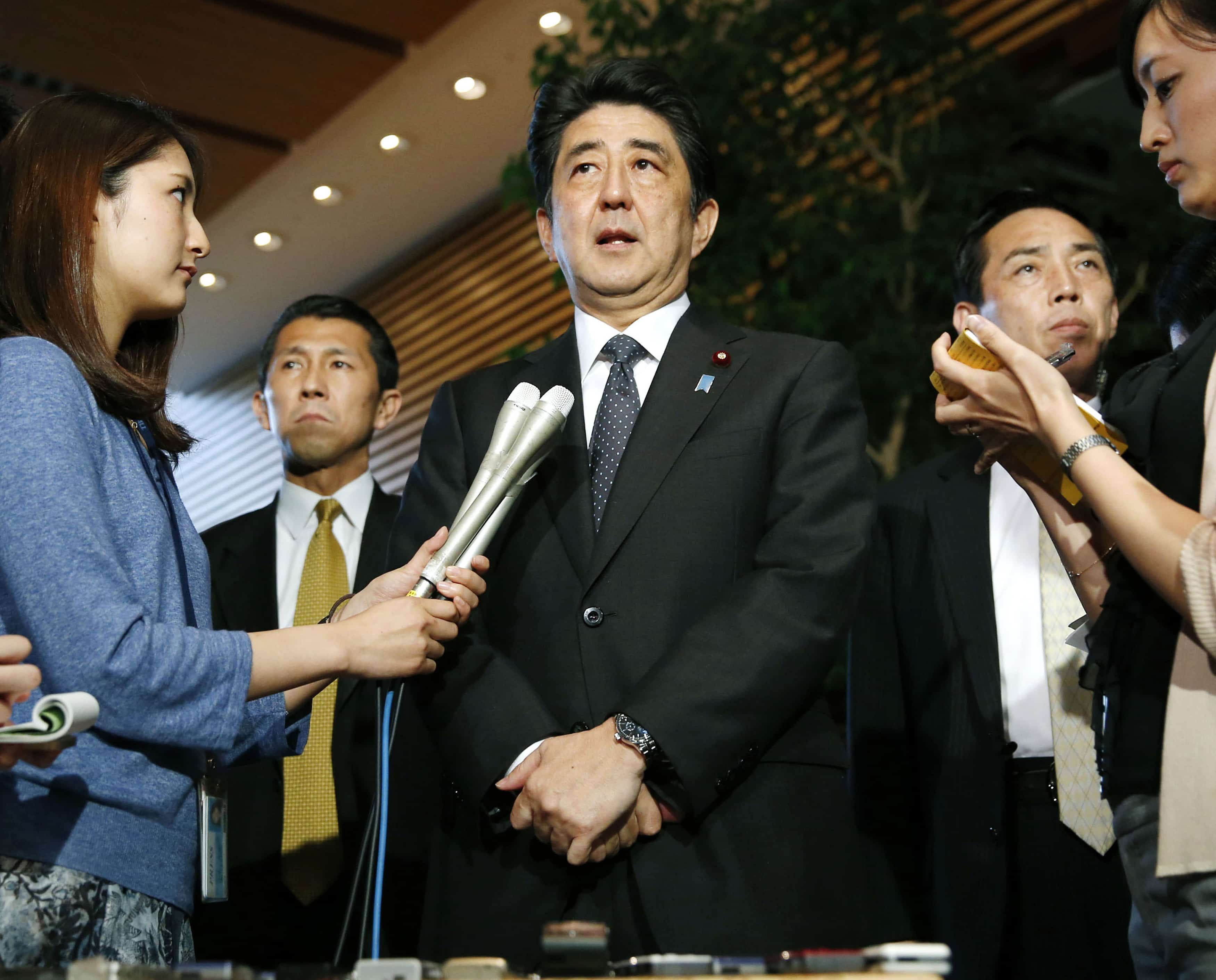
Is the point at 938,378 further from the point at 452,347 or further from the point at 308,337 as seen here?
the point at 452,347

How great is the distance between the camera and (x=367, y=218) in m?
7.50

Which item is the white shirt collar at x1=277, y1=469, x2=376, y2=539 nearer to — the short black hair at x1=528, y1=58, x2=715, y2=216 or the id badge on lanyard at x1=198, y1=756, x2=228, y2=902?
the short black hair at x1=528, y1=58, x2=715, y2=216

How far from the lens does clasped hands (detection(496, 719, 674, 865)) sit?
173 centimetres

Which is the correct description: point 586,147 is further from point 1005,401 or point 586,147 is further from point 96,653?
point 96,653

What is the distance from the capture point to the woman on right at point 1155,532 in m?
1.47

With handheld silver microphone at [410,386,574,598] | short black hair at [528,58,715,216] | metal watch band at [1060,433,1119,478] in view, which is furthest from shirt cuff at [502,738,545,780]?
short black hair at [528,58,715,216]

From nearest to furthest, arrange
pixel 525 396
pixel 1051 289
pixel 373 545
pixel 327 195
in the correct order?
pixel 525 396, pixel 1051 289, pixel 373 545, pixel 327 195

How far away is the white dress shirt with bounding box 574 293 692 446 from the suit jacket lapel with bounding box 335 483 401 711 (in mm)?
863

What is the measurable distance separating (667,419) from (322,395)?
1655 mm

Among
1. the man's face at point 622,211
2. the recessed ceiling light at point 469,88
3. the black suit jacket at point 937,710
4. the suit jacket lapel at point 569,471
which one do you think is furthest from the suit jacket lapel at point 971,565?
the recessed ceiling light at point 469,88

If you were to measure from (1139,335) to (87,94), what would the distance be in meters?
3.14

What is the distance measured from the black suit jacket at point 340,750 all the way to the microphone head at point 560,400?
0.75m

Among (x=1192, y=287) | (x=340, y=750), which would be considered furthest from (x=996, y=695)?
(x=340, y=750)

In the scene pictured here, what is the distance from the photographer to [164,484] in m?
1.86
